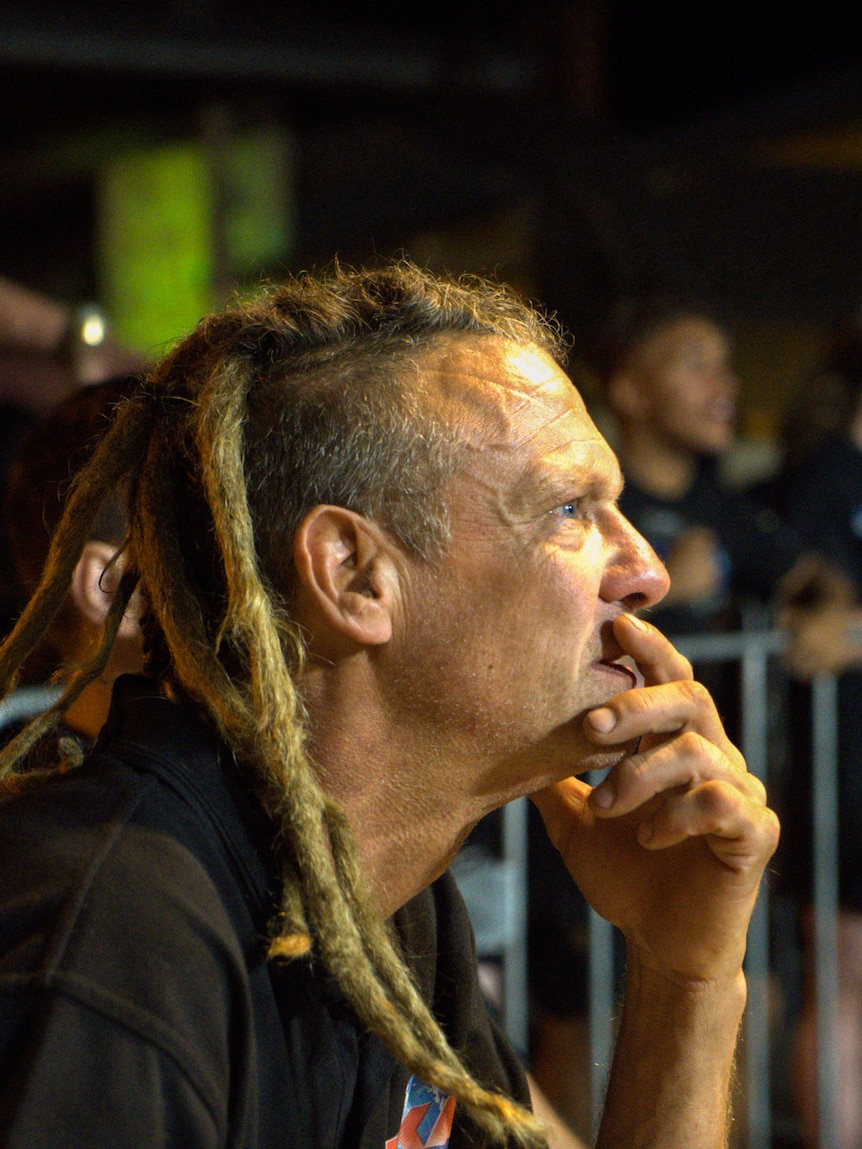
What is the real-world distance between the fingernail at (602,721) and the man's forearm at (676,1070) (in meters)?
0.44

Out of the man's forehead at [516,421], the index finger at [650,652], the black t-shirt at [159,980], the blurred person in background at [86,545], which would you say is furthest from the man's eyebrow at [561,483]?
the blurred person in background at [86,545]

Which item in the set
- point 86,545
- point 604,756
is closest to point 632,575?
point 604,756

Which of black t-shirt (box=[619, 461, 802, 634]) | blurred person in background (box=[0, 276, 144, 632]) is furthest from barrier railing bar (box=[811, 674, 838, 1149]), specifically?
blurred person in background (box=[0, 276, 144, 632])

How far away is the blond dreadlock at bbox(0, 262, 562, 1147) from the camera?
135 cm

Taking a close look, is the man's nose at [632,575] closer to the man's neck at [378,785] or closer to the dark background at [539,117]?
the man's neck at [378,785]

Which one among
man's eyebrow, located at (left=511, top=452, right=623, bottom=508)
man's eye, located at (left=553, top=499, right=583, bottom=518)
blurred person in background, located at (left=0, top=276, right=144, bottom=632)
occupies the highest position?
blurred person in background, located at (left=0, top=276, right=144, bottom=632)

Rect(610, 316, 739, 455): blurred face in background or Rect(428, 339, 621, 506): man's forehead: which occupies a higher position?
Rect(610, 316, 739, 455): blurred face in background

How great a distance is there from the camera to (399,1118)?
1.58m

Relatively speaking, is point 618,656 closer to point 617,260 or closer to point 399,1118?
point 399,1118

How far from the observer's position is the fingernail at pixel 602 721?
59.7 inches

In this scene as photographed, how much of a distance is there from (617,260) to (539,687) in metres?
5.06

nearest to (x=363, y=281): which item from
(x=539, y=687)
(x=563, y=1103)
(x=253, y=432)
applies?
(x=253, y=432)

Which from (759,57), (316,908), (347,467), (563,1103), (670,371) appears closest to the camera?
(316,908)

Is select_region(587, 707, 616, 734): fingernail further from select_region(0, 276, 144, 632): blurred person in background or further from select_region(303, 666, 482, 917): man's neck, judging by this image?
select_region(0, 276, 144, 632): blurred person in background
